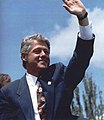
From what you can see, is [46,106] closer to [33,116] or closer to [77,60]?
[33,116]

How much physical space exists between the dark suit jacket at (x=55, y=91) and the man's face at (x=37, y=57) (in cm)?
3

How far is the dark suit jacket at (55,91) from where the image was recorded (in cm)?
107

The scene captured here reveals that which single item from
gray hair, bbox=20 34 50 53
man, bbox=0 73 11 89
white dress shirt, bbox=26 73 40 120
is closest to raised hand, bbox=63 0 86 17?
gray hair, bbox=20 34 50 53

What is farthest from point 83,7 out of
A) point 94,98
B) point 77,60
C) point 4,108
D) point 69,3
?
point 94,98

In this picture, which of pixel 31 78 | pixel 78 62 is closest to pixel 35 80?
pixel 31 78

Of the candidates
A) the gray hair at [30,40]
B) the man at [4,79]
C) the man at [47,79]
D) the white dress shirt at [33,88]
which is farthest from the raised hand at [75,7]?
the man at [4,79]

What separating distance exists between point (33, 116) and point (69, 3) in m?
0.33

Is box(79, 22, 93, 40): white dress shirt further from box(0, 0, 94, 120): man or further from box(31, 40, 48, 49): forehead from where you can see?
box(31, 40, 48, 49): forehead

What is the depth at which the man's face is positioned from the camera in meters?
1.08

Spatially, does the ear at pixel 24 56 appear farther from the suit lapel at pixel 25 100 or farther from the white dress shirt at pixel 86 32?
the white dress shirt at pixel 86 32

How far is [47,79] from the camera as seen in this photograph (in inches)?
44.5

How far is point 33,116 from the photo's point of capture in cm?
108

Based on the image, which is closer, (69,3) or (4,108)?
(69,3)

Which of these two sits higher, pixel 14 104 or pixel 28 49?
pixel 28 49
